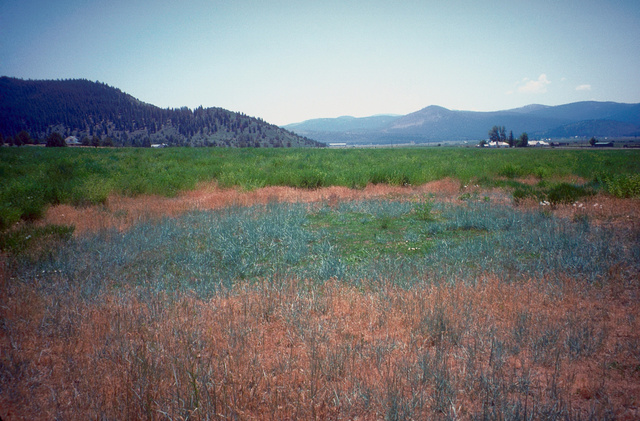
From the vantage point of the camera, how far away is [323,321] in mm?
3906

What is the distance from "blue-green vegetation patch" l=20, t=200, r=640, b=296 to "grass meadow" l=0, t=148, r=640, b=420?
0.05 meters

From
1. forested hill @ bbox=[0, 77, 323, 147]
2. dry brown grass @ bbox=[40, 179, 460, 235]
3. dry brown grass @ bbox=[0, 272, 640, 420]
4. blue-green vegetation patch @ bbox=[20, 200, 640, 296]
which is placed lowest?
dry brown grass @ bbox=[0, 272, 640, 420]

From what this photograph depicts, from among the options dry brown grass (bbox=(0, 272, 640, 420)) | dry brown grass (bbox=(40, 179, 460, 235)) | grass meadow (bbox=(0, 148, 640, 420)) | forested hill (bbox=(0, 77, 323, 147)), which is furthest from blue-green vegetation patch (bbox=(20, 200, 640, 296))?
forested hill (bbox=(0, 77, 323, 147))

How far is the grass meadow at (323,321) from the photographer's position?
8.80 feet

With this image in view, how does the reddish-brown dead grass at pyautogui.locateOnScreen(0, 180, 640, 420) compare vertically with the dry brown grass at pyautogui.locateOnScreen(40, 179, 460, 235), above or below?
below

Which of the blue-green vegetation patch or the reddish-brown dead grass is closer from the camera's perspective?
the reddish-brown dead grass

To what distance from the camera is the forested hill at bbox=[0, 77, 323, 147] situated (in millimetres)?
119875

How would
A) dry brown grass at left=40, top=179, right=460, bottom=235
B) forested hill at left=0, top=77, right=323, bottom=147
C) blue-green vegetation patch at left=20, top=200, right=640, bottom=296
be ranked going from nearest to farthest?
blue-green vegetation patch at left=20, top=200, right=640, bottom=296, dry brown grass at left=40, top=179, right=460, bottom=235, forested hill at left=0, top=77, right=323, bottom=147

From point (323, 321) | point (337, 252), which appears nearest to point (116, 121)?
point (337, 252)

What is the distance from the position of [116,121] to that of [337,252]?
533ft

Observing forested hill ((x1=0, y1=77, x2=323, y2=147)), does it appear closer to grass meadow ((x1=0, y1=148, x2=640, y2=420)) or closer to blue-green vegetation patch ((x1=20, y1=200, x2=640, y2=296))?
blue-green vegetation patch ((x1=20, y1=200, x2=640, y2=296))

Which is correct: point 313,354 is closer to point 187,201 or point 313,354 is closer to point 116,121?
point 187,201

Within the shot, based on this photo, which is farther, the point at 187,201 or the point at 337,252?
the point at 187,201

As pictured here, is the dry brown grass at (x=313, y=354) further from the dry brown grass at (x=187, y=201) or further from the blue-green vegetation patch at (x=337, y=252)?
the dry brown grass at (x=187, y=201)
